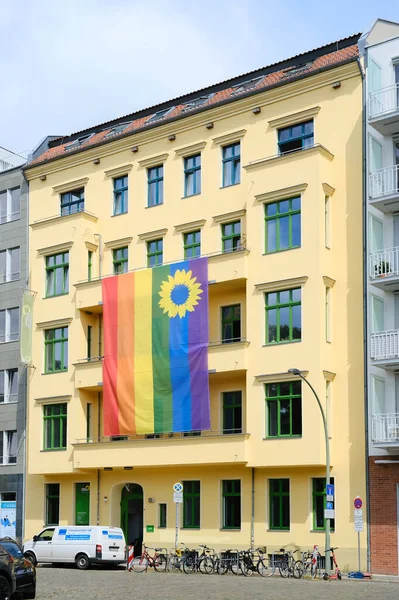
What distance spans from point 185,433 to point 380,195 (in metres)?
12.4

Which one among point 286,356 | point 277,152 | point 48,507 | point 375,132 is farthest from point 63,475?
point 375,132

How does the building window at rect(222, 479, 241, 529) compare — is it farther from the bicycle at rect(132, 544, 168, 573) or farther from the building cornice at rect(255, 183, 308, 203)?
the building cornice at rect(255, 183, 308, 203)

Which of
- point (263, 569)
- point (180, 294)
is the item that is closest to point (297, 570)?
point (263, 569)

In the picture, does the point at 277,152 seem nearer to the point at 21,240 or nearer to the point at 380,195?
the point at 380,195

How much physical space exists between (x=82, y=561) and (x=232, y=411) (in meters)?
8.21

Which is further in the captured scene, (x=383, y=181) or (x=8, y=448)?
(x=8, y=448)

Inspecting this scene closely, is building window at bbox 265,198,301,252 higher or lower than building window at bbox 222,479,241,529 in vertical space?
higher

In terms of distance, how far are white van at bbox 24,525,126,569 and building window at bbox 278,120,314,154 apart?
16341 millimetres

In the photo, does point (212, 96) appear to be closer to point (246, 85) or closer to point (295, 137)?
point (246, 85)

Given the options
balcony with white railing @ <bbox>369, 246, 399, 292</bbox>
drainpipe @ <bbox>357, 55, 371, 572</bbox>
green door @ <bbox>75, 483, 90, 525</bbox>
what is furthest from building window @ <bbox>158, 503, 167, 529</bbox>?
balcony with white railing @ <bbox>369, 246, 399, 292</bbox>

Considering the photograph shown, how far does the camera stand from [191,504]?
38.7 meters

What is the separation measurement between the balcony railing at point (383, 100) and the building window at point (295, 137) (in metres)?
2.77

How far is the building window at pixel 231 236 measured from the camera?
39.0m

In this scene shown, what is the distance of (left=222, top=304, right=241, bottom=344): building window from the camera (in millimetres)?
38594
